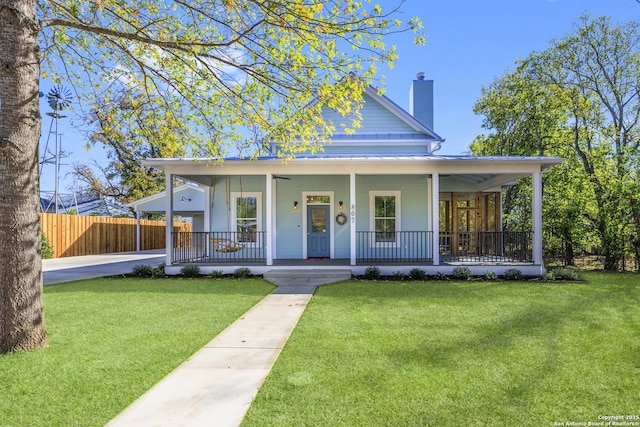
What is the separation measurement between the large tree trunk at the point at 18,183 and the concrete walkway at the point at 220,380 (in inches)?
83.6

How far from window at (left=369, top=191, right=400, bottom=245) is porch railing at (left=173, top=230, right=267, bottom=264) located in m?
3.99

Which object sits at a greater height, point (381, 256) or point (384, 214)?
point (384, 214)

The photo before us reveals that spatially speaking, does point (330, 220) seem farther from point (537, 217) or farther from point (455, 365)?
point (455, 365)

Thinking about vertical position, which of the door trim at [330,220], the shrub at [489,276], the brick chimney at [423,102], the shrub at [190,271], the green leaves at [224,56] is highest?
the brick chimney at [423,102]

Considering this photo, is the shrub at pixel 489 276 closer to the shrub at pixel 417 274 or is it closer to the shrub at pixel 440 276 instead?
the shrub at pixel 440 276

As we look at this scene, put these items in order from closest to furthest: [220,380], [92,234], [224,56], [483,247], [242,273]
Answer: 1. [220,380]
2. [224,56]
3. [242,273]
4. [483,247]
5. [92,234]

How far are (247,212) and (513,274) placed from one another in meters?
8.74

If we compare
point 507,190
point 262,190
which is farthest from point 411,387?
point 507,190

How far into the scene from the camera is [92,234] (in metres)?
21.0

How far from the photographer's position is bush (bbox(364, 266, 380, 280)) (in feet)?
32.7

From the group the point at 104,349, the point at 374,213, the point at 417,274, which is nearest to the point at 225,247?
the point at 374,213

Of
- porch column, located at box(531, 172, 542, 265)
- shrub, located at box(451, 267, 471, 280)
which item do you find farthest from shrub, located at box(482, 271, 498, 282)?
porch column, located at box(531, 172, 542, 265)

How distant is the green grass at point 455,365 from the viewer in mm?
2826

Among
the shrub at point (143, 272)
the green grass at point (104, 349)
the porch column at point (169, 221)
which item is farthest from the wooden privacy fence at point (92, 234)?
the green grass at point (104, 349)
